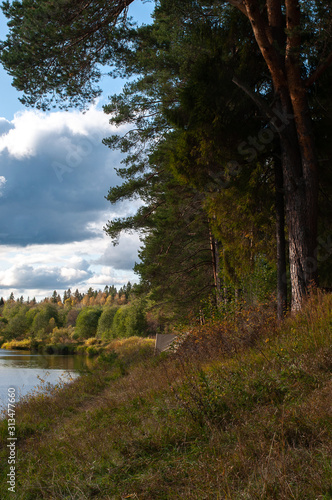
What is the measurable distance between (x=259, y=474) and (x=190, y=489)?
54 centimetres

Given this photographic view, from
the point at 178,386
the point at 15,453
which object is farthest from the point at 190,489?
the point at 15,453

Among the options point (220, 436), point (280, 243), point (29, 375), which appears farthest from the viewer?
point (29, 375)

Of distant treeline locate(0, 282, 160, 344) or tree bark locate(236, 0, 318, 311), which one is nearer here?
tree bark locate(236, 0, 318, 311)

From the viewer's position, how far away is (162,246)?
1653 centimetres

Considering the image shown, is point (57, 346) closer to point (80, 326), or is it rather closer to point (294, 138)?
point (80, 326)

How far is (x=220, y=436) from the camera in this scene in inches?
144

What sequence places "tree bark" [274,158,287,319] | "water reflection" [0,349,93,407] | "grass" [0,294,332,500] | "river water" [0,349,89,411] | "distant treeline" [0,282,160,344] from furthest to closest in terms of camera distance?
"distant treeline" [0,282,160,344], "water reflection" [0,349,93,407], "river water" [0,349,89,411], "tree bark" [274,158,287,319], "grass" [0,294,332,500]

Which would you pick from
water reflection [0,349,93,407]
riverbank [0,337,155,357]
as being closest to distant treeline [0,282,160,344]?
riverbank [0,337,155,357]

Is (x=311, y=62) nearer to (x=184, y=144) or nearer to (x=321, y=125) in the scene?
(x=321, y=125)

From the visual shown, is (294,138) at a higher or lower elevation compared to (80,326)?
higher

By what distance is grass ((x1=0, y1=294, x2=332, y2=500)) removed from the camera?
287cm

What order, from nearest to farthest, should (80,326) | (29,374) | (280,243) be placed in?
(280,243) → (29,374) → (80,326)

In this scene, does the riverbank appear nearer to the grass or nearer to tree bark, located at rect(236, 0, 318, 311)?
tree bark, located at rect(236, 0, 318, 311)

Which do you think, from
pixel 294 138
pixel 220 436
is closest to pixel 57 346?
pixel 294 138
